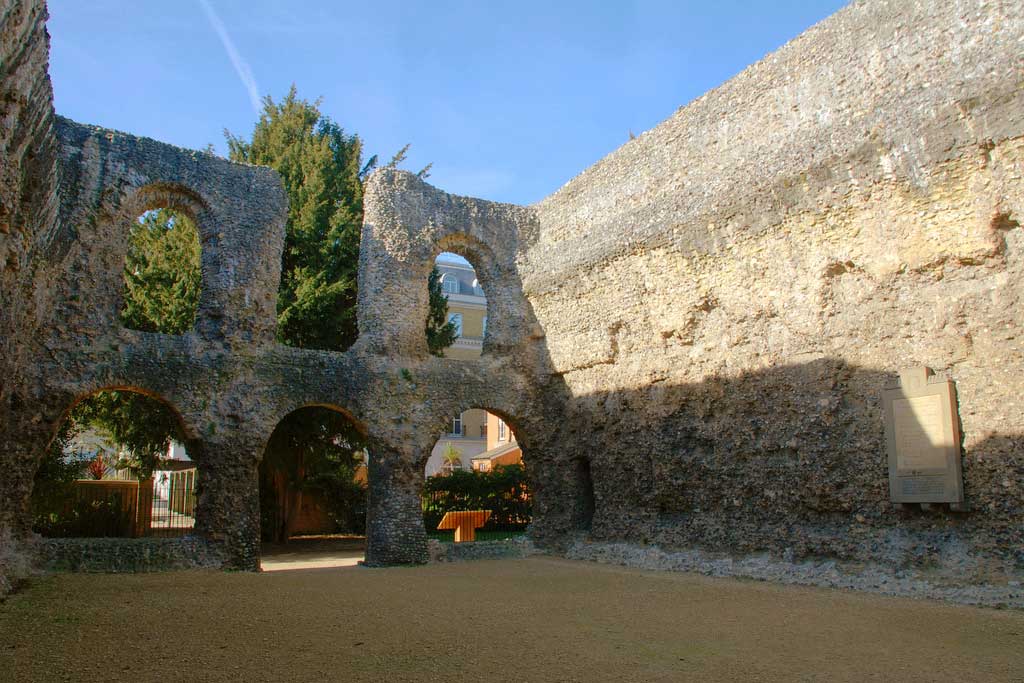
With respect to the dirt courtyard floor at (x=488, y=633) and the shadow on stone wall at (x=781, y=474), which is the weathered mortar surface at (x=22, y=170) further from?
the shadow on stone wall at (x=781, y=474)

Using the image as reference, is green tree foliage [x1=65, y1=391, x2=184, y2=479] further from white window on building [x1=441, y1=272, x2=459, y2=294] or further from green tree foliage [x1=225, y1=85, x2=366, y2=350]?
white window on building [x1=441, y1=272, x2=459, y2=294]

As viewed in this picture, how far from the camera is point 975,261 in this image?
7691 millimetres

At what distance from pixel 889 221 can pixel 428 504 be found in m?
12.4

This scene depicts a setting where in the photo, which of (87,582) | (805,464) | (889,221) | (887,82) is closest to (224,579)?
(87,582)

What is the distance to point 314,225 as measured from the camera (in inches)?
607

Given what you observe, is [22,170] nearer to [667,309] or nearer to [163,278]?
[667,309]

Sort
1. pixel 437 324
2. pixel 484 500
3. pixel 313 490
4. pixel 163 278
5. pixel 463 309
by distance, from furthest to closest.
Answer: pixel 463 309 < pixel 484 500 < pixel 313 490 < pixel 437 324 < pixel 163 278

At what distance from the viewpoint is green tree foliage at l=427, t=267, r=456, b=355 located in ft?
53.7

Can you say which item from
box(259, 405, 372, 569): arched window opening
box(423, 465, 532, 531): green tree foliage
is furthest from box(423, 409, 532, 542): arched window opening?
box(259, 405, 372, 569): arched window opening

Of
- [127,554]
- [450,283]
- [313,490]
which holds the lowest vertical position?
[127,554]

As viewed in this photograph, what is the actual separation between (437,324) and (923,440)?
35.8 ft

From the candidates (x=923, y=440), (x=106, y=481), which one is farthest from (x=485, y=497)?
(x=923, y=440)

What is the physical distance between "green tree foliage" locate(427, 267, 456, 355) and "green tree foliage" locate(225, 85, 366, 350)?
173 centimetres

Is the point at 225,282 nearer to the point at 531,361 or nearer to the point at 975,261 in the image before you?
the point at 531,361
